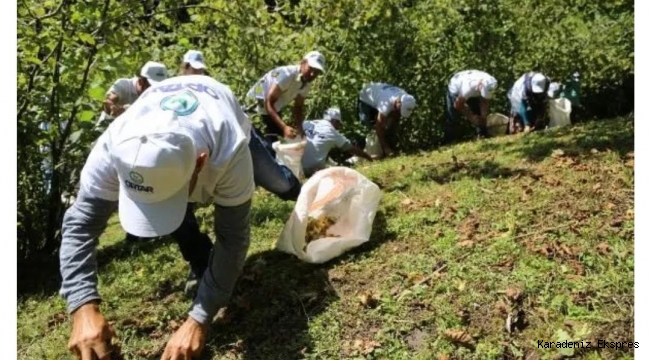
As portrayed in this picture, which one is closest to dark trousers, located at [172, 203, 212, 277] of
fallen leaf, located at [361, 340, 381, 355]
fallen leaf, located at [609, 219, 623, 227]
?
fallen leaf, located at [361, 340, 381, 355]

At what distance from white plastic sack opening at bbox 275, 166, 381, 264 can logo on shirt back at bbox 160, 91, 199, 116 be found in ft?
3.81

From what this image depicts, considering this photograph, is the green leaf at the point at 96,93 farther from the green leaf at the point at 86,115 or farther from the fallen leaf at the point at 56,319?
the fallen leaf at the point at 56,319

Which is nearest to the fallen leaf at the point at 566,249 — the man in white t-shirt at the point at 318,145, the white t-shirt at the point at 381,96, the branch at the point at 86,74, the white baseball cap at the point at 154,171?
the white baseball cap at the point at 154,171

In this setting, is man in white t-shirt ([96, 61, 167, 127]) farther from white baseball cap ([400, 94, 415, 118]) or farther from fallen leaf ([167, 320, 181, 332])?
white baseball cap ([400, 94, 415, 118])

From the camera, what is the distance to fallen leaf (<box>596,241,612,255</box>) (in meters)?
3.11

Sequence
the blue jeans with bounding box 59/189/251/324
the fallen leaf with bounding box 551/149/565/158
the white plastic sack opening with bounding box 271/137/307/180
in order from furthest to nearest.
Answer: the white plastic sack opening with bounding box 271/137/307/180 → the fallen leaf with bounding box 551/149/565/158 → the blue jeans with bounding box 59/189/251/324

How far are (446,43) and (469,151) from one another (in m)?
3.24

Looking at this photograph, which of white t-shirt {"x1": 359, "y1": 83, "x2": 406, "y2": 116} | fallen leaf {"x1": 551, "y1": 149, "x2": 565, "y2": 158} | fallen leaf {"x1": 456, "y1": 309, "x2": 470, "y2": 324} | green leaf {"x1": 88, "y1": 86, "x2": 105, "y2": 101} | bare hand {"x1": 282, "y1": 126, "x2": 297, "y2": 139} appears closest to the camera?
fallen leaf {"x1": 456, "y1": 309, "x2": 470, "y2": 324}

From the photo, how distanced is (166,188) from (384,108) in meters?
6.13

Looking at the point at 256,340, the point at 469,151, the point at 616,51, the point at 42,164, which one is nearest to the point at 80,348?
the point at 256,340

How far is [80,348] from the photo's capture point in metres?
2.40

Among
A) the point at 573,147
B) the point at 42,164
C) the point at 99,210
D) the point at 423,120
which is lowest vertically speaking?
the point at 423,120

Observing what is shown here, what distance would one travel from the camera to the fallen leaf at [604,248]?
3.11 metres

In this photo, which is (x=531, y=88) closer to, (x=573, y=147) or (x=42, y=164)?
(x=573, y=147)
